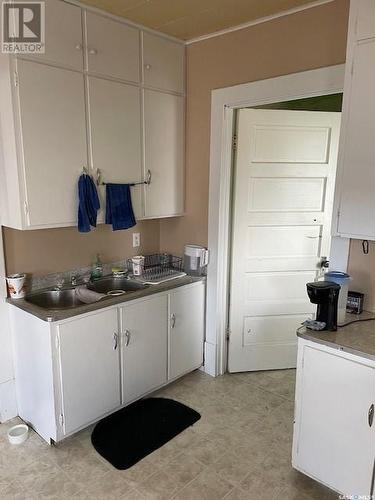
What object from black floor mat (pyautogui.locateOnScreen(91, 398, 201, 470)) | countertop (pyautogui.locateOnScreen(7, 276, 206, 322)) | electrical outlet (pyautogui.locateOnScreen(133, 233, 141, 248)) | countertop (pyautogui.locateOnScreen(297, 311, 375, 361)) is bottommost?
black floor mat (pyautogui.locateOnScreen(91, 398, 201, 470))

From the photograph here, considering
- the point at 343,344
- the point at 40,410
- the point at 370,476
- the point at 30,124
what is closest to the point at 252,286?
the point at 343,344

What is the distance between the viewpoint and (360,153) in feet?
6.06

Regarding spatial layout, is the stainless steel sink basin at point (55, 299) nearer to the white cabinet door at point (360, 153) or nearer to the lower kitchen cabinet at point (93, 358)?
the lower kitchen cabinet at point (93, 358)

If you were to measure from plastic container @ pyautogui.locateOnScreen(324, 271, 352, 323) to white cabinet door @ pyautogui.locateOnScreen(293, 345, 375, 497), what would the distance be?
310mm

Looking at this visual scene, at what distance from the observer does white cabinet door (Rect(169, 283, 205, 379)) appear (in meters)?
2.81

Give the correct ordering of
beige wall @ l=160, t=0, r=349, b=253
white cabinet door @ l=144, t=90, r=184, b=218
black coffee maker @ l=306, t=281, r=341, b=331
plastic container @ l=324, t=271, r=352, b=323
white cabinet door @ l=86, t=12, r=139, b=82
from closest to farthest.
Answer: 1. black coffee maker @ l=306, t=281, r=341, b=331
2. plastic container @ l=324, t=271, r=352, b=323
3. beige wall @ l=160, t=0, r=349, b=253
4. white cabinet door @ l=86, t=12, r=139, b=82
5. white cabinet door @ l=144, t=90, r=184, b=218

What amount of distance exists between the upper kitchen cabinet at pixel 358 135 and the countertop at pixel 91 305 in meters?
1.27

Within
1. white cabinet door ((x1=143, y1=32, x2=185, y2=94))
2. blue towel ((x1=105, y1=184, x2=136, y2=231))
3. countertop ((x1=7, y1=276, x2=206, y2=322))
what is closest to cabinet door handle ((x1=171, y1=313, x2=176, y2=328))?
countertop ((x1=7, y1=276, x2=206, y2=322))

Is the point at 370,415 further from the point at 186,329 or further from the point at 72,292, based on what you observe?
the point at 72,292

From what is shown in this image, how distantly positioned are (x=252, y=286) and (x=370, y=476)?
1564 mm

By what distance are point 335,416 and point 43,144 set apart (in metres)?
2.10

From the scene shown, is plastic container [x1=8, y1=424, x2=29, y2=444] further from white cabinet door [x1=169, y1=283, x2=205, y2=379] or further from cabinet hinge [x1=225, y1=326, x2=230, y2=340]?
cabinet hinge [x1=225, y1=326, x2=230, y2=340]

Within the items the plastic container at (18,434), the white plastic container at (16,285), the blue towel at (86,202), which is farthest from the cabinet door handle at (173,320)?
the plastic container at (18,434)

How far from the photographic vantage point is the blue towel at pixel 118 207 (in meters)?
2.50
